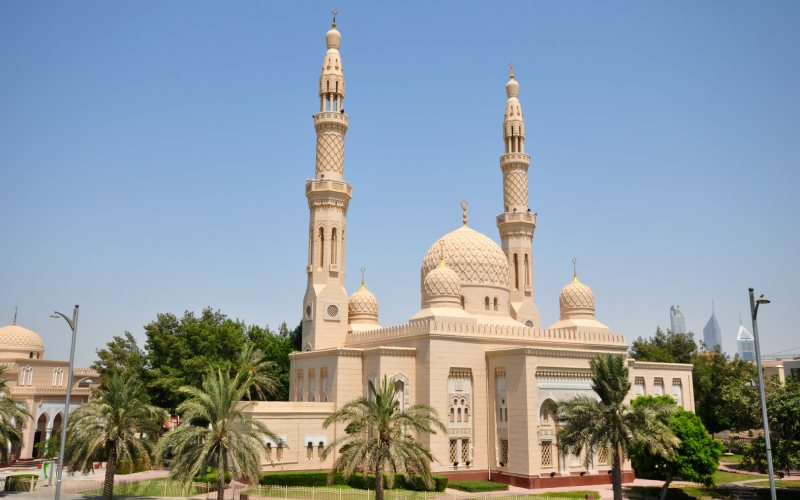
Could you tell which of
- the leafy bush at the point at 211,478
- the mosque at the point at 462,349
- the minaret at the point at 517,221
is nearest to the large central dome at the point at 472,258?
the mosque at the point at 462,349

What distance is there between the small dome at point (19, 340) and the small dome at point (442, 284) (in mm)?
36551

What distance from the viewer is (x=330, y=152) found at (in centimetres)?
4322

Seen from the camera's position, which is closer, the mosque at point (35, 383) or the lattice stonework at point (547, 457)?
the lattice stonework at point (547, 457)

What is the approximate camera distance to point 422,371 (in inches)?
1353

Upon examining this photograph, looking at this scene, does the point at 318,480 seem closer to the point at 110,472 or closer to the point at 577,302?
the point at 110,472

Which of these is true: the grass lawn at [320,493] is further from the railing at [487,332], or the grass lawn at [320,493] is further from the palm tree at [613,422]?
the railing at [487,332]

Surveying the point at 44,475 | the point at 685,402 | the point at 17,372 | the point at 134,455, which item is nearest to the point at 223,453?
the point at 134,455

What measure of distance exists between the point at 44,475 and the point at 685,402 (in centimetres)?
3777

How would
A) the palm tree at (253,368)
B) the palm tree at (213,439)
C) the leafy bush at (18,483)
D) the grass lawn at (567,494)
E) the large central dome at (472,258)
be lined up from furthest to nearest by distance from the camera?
the large central dome at (472,258) → the palm tree at (253,368) → the leafy bush at (18,483) → the grass lawn at (567,494) → the palm tree at (213,439)

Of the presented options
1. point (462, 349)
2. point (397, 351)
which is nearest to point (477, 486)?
point (462, 349)

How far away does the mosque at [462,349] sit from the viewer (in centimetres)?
3325

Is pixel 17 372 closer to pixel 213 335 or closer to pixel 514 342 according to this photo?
pixel 213 335

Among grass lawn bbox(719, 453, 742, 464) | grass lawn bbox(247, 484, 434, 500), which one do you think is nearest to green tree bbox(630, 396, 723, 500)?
grass lawn bbox(247, 484, 434, 500)

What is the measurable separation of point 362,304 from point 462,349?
10755 millimetres
